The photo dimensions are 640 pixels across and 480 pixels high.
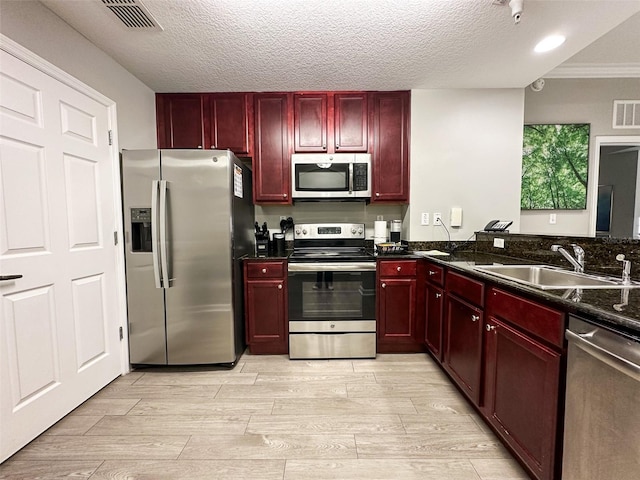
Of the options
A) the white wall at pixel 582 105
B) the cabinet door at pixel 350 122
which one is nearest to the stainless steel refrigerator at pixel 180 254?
the cabinet door at pixel 350 122

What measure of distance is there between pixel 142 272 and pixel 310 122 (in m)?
2.03

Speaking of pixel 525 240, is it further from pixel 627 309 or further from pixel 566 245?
pixel 627 309

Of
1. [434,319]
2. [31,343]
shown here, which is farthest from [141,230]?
[434,319]

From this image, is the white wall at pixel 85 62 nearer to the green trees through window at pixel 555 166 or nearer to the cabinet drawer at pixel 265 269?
the cabinet drawer at pixel 265 269

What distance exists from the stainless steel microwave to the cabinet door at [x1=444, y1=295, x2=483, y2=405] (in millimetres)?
1369

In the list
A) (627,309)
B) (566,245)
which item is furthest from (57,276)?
(566,245)

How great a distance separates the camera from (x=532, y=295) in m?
1.22

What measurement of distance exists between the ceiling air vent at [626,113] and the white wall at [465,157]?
1.24 meters

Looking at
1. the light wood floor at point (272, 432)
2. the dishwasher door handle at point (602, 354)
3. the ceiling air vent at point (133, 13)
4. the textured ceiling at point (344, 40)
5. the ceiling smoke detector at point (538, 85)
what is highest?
the ceiling smoke detector at point (538, 85)

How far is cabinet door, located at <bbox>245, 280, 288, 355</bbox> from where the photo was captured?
252cm

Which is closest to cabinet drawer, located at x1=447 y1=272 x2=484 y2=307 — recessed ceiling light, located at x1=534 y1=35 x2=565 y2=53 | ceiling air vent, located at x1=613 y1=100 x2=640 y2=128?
recessed ceiling light, located at x1=534 y1=35 x2=565 y2=53

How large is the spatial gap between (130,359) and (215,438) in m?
1.20

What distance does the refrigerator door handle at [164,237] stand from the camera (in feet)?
6.98

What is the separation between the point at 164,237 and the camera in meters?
2.16
